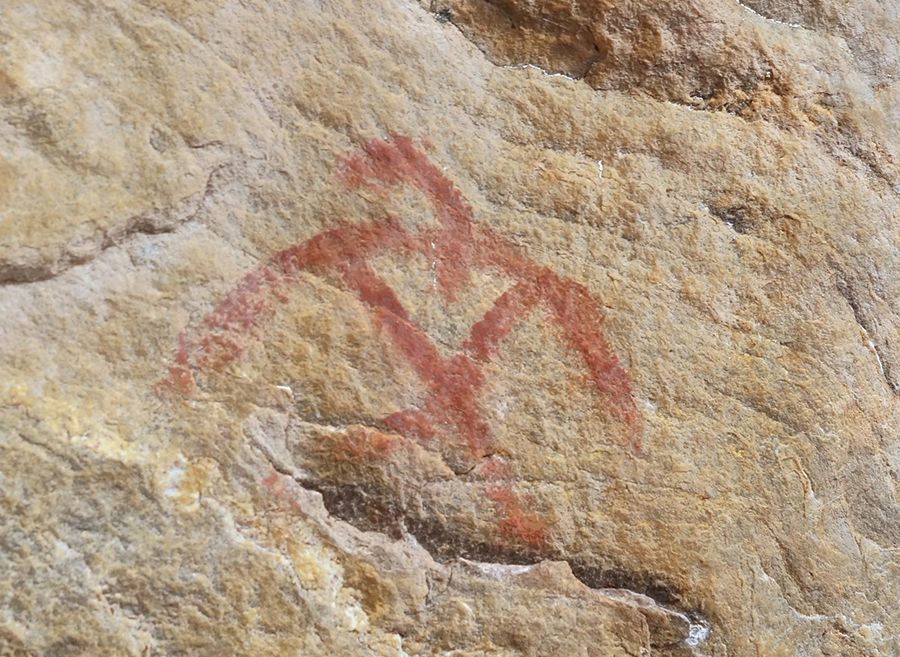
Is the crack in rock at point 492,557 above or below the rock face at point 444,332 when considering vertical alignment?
below

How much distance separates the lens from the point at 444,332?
1.60 meters

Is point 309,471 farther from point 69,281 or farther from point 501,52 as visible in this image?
point 501,52

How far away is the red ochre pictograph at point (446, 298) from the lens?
150cm

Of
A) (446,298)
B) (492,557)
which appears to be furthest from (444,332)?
(492,557)

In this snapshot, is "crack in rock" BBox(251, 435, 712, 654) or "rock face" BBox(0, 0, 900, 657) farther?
"crack in rock" BBox(251, 435, 712, 654)

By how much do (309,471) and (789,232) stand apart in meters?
1.05

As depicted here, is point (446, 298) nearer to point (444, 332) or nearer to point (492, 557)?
point (444, 332)

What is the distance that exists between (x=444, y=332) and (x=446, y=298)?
61 mm

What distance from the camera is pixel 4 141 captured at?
1.41 metres

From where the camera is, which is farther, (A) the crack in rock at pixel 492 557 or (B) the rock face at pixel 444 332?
(A) the crack in rock at pixel 492 557

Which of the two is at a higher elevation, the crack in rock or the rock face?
the rock face

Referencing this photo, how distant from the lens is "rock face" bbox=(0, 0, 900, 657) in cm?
140

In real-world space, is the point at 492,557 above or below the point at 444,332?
below

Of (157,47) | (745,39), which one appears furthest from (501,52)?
(157,47)
